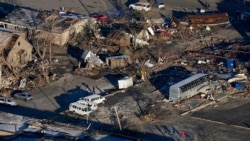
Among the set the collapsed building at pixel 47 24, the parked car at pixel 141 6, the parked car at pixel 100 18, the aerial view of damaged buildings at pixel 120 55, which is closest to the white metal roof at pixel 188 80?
the aerial view of damaged buildings at pixel 120 55

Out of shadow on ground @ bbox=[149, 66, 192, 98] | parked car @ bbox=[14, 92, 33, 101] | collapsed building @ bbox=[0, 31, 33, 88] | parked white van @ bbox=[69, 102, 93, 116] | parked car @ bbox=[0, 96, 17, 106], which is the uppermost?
collapsed building @ bbox=[0, 31, 33, 88]

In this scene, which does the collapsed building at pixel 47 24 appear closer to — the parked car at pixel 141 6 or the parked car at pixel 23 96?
the parked car at pixel 141 6

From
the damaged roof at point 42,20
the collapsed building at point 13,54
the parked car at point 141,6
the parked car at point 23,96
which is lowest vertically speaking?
the parked car at point 23,96

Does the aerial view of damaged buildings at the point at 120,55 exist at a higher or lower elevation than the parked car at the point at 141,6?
lower

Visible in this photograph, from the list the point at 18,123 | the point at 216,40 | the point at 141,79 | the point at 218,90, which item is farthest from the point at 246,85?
the point at 18,123

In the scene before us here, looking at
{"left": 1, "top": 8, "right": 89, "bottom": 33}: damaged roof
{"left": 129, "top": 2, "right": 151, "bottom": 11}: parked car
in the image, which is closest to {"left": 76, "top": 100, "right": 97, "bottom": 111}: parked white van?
{"left": 1, "top": 8, "right": 89, "bottom": 33}: damaged roof

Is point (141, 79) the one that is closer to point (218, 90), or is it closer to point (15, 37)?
point (218, 90)

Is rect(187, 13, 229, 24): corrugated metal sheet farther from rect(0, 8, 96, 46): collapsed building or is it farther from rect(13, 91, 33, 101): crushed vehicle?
rect(13, 91, 33, 101): crushed vehicle

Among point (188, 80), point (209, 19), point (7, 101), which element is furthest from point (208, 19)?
point (7, 101)
